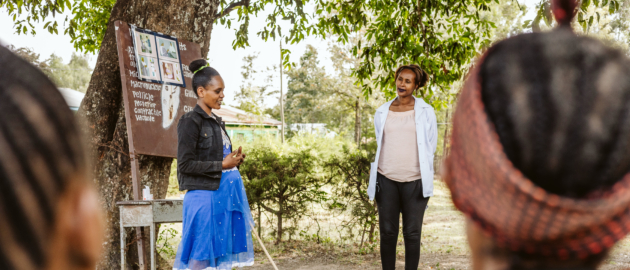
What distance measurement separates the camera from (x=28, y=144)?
450mm

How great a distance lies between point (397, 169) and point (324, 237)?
3.42 metres

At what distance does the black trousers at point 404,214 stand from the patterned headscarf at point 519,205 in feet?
11.2

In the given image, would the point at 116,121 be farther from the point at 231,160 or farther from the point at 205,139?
the point at 231,160

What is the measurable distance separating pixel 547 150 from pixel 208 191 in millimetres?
2857

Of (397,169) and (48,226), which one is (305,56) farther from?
(48,226)

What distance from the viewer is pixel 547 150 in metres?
0.54

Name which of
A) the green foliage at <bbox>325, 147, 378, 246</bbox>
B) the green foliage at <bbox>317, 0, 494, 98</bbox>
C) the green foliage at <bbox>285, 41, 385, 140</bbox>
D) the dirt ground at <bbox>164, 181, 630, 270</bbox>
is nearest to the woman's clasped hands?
the green foliage at <bbox>317, 0, 494, 98</bbox>

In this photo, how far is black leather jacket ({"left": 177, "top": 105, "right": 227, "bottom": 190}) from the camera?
3.10 m

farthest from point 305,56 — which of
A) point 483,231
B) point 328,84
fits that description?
point 483,231

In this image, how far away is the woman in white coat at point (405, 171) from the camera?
396cm

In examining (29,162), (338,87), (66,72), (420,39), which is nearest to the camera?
(29,162)

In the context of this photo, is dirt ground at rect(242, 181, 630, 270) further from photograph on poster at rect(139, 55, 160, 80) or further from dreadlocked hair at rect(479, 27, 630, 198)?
dreadlocked hair at rect(479, 27, 630, 198)

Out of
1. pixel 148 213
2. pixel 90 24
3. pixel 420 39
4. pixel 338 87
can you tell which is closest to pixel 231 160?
pixel 148 213

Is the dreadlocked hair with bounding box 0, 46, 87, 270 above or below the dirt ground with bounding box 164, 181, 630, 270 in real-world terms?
above
